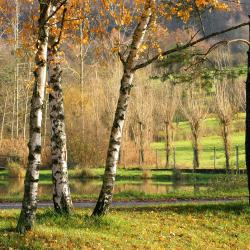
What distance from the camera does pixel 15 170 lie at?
36250 millimetres

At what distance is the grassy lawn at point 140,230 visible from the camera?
30.9ft

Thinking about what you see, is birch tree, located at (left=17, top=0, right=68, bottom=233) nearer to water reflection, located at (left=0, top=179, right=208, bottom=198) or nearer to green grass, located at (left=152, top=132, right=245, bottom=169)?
water reflection, located at (left=0, top=179, right=208, bottom=198)

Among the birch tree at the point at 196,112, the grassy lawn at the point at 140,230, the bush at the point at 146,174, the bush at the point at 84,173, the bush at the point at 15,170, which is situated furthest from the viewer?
the birch tree at the point at 196,112

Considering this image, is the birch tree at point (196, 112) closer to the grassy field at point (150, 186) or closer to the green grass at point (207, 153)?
the green grass at point (207, 153)

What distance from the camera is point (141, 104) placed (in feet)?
138

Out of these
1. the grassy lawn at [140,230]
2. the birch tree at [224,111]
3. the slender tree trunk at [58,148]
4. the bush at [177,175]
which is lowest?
the grassy lawn at [140,230]

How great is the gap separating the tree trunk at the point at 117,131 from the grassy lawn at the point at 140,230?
418 millimetres

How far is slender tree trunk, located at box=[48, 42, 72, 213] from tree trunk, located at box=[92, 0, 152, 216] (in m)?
0.82

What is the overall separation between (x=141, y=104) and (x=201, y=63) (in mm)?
27629

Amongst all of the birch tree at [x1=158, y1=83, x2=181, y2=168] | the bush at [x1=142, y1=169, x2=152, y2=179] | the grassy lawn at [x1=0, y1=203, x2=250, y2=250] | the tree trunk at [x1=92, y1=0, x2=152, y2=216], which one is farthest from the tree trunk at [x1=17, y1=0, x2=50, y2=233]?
the birch tree at [x1=158, y1=83, x2=181, y2=168]

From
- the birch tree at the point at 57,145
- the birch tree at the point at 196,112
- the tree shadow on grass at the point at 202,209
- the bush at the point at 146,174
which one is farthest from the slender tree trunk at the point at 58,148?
the birch tree at the point at 196,112

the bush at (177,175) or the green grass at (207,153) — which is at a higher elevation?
the green grass at (207,153)

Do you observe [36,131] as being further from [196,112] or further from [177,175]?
[196,112]

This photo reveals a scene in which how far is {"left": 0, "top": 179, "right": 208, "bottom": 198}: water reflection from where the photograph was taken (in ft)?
86.1
